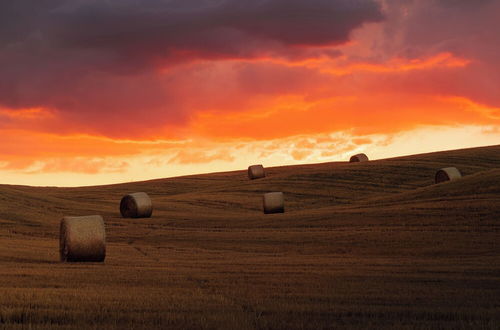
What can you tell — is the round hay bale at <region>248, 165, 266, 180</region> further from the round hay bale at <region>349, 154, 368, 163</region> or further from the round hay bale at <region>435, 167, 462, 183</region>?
the round hay bale at <region>435, 167, 462, 183</region>

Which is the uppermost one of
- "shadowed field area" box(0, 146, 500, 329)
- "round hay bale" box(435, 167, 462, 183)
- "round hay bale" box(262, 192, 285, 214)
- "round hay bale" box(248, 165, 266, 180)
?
"round hay bale" box(248, 165, 266, 180)

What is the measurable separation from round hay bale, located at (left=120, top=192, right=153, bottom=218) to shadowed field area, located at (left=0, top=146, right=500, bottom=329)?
1163 millimetres

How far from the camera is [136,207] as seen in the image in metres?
50.8

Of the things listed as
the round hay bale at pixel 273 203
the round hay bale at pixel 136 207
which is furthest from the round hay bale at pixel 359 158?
the round hay bale at pixel 136 207

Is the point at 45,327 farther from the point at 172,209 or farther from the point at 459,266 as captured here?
the point at 172,209

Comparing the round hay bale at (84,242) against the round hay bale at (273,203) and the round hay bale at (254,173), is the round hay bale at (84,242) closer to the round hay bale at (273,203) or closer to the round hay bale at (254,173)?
the round hay bale at (273,203)

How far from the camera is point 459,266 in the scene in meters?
24.5

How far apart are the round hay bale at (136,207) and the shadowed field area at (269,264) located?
116cm

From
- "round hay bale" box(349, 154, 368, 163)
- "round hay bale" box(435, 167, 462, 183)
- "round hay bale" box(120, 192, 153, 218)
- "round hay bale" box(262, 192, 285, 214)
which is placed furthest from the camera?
"round hay bale" box(349, 154, 368, 163)

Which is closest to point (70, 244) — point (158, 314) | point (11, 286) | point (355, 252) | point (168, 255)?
point (168, 255)

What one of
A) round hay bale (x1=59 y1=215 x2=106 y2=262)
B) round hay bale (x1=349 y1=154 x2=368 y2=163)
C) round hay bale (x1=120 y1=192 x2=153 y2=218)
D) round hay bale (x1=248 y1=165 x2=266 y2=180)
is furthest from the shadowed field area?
round hay bale (x1=349 y1=154 x2=368 y2=163)

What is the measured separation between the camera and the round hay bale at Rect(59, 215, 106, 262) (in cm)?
2705

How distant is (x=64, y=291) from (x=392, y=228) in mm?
23495

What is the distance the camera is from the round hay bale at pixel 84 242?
2705cm
